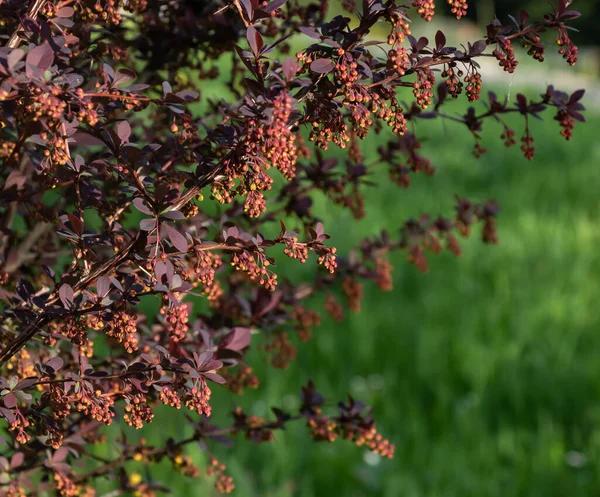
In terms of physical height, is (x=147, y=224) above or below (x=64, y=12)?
below

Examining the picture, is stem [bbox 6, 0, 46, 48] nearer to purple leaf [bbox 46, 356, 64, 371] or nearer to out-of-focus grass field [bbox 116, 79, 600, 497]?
purple leaf [bbox 46, 356, 64, 371]

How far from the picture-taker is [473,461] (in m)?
3.54

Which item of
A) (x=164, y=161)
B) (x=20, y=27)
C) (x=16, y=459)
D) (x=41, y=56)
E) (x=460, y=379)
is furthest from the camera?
(x=460, y=379)

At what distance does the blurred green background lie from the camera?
11.3 feet

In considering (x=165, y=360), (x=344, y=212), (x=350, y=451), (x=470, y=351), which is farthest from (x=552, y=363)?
(x=165, y=360)

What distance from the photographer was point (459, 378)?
14.0ft

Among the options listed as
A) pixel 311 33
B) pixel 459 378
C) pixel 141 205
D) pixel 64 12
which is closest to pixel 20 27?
pixel 64 12

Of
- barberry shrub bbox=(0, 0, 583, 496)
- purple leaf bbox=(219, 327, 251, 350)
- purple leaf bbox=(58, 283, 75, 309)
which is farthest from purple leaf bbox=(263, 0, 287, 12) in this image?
purple leaf bbox=(219, 327, 251, 350)

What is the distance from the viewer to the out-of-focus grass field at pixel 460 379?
3434 millimetres

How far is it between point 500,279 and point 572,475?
1.89 m

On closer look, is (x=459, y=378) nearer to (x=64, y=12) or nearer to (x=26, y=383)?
(x=26, y=383)

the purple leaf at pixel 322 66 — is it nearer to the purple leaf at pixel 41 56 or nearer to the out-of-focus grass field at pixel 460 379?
the purple leaf at pixel 41 56

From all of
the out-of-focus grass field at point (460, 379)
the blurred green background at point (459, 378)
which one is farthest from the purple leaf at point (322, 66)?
the out-of-focus grass field at point (460, 379)

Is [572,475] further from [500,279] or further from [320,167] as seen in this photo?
[320,167]
